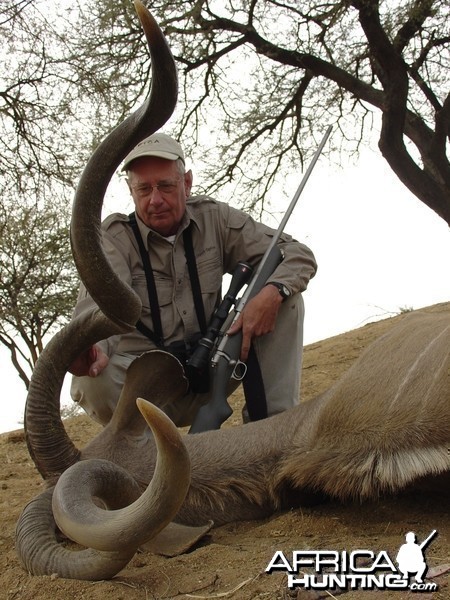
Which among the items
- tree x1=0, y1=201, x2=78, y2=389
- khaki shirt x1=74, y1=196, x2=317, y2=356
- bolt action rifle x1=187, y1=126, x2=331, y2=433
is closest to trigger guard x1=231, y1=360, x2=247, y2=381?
bolt action rifle x1=187, y1=126, x2=331, y2=433

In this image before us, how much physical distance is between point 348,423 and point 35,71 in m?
6.71

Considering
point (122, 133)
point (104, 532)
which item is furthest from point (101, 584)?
point (122, 133)

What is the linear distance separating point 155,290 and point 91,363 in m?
0.65

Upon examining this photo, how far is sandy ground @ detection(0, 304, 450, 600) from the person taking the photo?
2173 millimetres

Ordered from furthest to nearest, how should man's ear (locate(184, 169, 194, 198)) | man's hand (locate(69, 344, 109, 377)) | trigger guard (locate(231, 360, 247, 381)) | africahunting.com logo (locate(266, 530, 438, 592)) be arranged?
man's ear (locate(184, 169, 194, 198)) → trigger guard (locate(231, 360, 247, 381)) → man's hand (locate(69, 344, 109, 377)) → africahunting.com logo (locate(266, 530, 438, 592))

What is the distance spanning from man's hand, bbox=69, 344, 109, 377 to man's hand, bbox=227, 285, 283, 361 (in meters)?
0.62

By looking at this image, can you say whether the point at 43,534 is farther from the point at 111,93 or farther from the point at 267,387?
the point at 111,93

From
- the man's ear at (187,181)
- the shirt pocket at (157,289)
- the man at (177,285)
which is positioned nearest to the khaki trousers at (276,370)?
the man at (177,285)

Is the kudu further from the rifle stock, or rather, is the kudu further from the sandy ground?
the rifle stock

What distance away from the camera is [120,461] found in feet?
9.69

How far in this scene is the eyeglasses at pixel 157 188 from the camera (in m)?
4.04

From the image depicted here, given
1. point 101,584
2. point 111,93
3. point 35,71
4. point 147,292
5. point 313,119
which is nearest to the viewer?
point 101,584

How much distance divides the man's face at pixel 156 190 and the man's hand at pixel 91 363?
744mm

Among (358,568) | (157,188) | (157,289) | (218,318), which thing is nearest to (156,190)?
(157,188)
